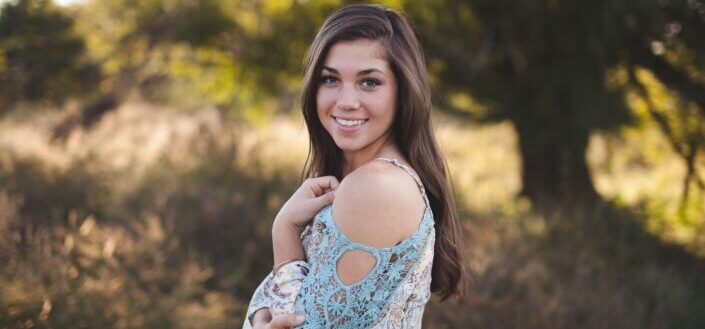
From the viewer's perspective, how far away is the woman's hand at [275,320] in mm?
1684

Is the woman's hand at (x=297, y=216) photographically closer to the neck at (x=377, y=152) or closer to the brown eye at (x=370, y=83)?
the neck at (x=377, y=152)

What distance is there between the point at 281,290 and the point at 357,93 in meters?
0.57

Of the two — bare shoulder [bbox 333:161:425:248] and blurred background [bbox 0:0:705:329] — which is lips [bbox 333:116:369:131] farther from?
blurred background [bbox 0:0:705:329]

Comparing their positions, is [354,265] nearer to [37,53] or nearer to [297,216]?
[297,216]

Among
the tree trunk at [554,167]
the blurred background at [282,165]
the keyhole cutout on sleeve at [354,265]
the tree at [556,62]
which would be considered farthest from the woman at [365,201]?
the tree trunk at [554,167]

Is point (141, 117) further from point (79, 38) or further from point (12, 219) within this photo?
point (12, 219)

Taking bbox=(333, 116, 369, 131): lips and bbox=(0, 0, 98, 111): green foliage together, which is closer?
bbox=(333, 116, 369, 131): lips

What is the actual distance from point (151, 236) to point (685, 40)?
5.03 metres

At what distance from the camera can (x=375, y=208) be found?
1.59m

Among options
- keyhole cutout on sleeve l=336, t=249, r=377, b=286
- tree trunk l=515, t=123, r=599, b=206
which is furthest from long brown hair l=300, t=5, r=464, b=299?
tree trunk l=515, t=123, r=599, b=206

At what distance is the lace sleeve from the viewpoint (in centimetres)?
175

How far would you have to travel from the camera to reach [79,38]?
310 inches

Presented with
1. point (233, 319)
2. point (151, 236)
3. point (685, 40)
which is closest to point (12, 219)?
point (151, 236)

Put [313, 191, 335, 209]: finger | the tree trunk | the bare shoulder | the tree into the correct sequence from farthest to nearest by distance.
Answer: the tree trunk → the tree → [313, 191, 335, 209]: finger → the bare shoulder
